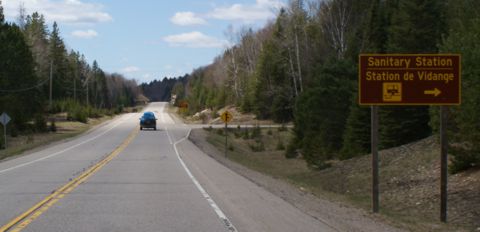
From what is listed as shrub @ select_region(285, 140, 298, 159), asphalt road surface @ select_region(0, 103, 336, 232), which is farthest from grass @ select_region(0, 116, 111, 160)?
shrub @ select_region(285, 140, 298, 159)

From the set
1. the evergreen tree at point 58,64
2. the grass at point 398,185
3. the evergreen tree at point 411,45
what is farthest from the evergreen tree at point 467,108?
the evergreen tree at point 58,64

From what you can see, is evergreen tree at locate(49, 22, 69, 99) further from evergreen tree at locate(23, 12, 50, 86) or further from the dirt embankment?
the dirt embankment

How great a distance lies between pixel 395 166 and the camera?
26266mm

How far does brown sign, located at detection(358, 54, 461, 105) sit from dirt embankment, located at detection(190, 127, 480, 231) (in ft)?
8.41

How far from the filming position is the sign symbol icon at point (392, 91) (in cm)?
1413

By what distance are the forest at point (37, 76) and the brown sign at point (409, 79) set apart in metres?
52.0

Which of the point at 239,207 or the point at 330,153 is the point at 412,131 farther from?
the point at 239,207

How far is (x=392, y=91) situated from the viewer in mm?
14156

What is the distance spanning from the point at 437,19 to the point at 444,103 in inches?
849

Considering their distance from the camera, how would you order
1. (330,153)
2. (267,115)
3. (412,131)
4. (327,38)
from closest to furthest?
1. (412,131)
2. (330,153)
3. (327,38)
4. (267,115)

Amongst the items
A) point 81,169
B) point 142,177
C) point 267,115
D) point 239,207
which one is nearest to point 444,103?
point 239,207

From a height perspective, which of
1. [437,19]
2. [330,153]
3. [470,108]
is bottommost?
[330,153]

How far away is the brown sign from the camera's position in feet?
46.1

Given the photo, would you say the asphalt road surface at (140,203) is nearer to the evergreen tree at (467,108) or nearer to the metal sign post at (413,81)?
the metal sign post at (413,81)
